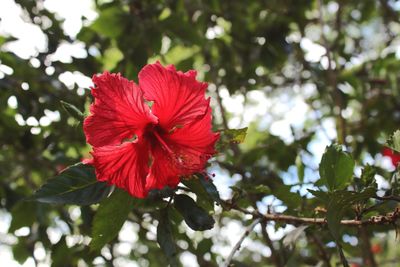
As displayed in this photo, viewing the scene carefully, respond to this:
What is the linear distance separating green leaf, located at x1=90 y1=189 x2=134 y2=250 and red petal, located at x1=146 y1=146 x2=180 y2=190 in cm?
11

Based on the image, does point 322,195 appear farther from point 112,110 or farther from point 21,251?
point 21,251

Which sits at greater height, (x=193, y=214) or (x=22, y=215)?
(x=193, y=214)

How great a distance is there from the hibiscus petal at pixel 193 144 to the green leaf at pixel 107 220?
0.72ft

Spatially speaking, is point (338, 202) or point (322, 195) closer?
point (338, 202)

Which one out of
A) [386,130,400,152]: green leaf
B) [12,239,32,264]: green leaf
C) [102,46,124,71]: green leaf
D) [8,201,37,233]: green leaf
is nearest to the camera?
[386,130,400,152]: green leaf

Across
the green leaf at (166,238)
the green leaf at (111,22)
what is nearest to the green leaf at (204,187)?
the green leaf at (166,238)

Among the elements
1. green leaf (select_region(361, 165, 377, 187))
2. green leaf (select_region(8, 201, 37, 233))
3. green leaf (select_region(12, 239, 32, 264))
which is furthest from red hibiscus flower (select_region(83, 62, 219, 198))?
green leaf (select_region(12, 239, 32, 264))

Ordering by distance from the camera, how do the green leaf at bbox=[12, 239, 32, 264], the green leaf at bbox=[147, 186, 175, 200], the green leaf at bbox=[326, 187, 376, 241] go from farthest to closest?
the green leaf at bbox=[12, 239, 32, 264] → the green leaf at bbox=[147, 186, 175, 200] → the green leaf at bbox=[326, 187, 376, 241]

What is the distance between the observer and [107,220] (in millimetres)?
1497

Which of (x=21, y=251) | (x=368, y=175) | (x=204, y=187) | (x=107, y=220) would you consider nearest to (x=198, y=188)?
(x=204, y=187)

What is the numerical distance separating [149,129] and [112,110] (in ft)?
0.51

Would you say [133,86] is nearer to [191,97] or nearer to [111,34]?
[191,97]

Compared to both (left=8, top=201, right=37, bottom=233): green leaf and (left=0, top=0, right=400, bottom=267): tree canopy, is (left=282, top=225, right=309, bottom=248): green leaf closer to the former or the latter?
(left=0, top=0, right=400, bottom=267): tree canopy

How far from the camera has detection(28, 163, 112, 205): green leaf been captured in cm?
146
